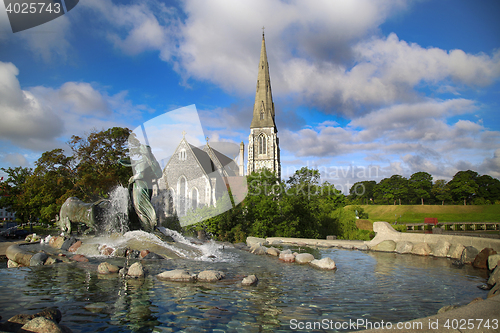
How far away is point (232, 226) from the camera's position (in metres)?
25.8

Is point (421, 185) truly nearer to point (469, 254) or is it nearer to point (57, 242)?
point (469, 254)

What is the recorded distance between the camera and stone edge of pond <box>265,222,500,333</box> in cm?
345

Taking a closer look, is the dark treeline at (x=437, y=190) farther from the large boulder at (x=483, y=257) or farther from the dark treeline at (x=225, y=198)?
the large boulder at (x=483, y=257)

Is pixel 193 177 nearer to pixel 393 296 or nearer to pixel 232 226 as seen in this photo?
pixel 232 226

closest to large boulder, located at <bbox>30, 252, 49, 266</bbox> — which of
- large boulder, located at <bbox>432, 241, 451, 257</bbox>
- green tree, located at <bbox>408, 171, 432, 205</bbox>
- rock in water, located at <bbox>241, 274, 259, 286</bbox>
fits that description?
rock in water, located at <bbox>241, 274, 259, 286</bbox>

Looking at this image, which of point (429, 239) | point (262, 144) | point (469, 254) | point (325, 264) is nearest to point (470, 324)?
point (325, 264)

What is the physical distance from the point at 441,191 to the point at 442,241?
80.6 meters

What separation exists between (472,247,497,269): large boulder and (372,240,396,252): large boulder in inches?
196

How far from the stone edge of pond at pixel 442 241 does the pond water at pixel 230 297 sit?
1.65m

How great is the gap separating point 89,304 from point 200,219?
65.7 feet

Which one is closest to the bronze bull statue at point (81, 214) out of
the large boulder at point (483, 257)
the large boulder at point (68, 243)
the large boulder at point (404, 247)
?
the large boulder at point (68, 243)

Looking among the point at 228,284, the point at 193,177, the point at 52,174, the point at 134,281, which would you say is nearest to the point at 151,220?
the point at 134,281

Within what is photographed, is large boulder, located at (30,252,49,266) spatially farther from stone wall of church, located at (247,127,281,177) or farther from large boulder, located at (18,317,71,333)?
stone wall of church, located at (247,127,281,177)

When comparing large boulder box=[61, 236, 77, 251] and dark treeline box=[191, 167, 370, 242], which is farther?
dark treeline box=[191, 167, 370, 242]
